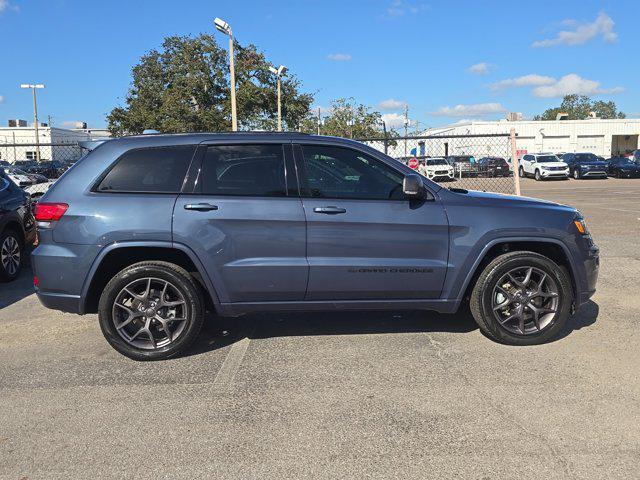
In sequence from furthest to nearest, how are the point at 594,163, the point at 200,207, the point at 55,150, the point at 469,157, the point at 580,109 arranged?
the point at 580,109 < the point at 55,150 < the point at 594,163 < the point at 469,157 < the point at 200,207

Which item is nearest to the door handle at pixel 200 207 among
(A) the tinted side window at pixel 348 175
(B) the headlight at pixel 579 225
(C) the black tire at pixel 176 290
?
(C) the black tire at pixel 176 290

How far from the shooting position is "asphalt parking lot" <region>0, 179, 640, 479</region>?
2846 millimetres

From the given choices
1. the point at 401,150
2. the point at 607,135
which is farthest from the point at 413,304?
the point at 607,135

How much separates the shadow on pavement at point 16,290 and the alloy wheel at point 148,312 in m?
2.73

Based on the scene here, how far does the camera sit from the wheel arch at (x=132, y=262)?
4.14m

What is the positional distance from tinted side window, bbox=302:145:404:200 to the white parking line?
1503 mm

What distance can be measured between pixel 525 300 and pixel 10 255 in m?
6.65

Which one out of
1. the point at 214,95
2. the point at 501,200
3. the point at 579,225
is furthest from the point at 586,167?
the point at 501,200

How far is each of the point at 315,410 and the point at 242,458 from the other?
663 millimetres

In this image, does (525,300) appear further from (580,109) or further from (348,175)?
(580,109)

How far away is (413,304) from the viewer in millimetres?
4418

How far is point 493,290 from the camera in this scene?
445 centimetres

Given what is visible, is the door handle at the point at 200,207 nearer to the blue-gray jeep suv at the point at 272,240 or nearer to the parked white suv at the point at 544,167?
the blue-gray jeep suv at the point at 272,240

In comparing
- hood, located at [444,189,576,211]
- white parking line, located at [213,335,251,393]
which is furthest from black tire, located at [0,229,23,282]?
hood, located at [444,189,576,211]
